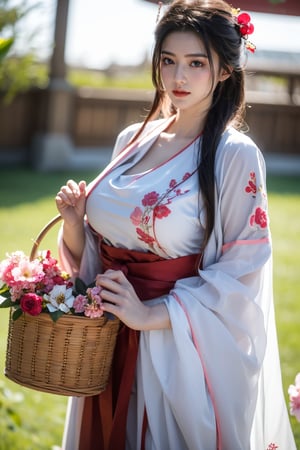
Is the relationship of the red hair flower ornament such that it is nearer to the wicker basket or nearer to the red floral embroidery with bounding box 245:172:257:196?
the red floral embroidery with bounding box 245:172:257:196

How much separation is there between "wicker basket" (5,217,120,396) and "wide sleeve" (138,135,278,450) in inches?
8.1

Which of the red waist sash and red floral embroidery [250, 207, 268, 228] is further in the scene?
the red waist sash

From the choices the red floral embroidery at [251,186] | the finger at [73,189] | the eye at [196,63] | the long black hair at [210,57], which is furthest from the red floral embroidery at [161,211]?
the eye at [196,63]

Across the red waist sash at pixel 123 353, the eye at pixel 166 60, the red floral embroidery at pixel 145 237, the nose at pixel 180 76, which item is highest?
the eye at pixel 166 60

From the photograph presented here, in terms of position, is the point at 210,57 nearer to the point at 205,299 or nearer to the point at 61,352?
the point at 205,299

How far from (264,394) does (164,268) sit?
22.3 inches

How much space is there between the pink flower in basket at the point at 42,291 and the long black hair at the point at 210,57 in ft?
1.38

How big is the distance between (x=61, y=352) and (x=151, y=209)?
514 mm

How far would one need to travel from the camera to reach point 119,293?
8.12 feet

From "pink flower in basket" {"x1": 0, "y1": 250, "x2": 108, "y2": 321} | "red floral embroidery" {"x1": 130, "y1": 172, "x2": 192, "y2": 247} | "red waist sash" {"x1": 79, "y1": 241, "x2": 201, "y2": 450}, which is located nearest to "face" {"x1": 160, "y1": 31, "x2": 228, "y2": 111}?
"red floral embroidery" {"x1": 130, "y1": 172, "x2": 192, "y2": 247}

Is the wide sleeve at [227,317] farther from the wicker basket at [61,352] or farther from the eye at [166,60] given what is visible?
the eye at [166,60]

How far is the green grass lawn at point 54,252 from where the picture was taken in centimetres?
335

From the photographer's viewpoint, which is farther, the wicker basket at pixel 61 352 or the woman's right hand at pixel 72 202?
the woman's right hand at pixel 72 202

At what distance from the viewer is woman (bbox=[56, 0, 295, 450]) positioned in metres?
2.48
